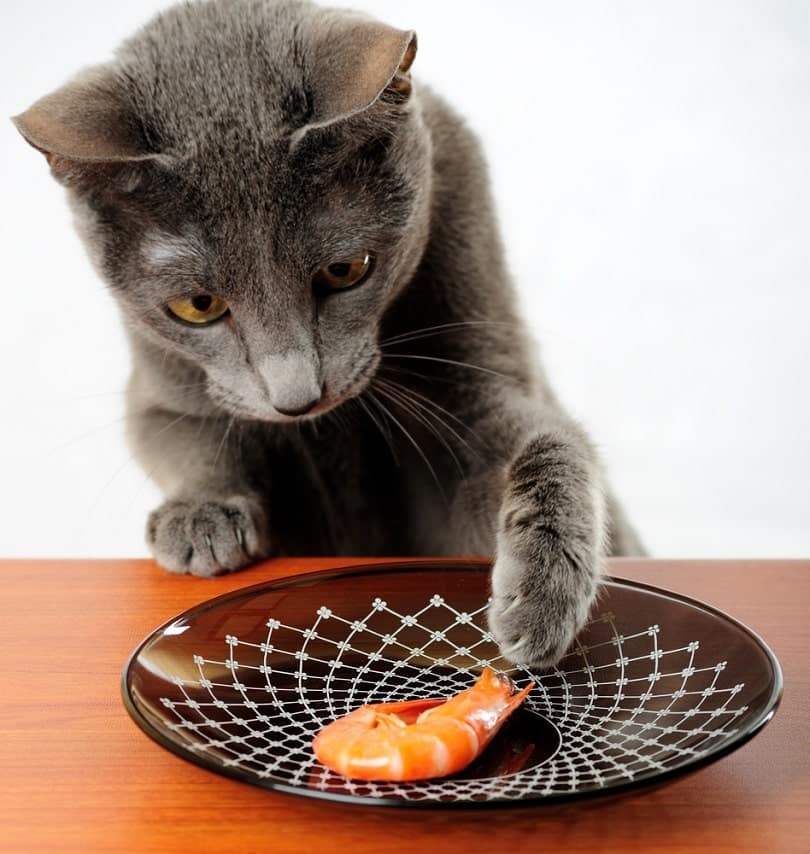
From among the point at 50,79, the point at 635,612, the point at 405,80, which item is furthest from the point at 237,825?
the point at 50,79

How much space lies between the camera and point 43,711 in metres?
0.84

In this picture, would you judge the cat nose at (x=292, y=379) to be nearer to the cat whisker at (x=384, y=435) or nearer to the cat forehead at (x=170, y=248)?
the cat forehead at (x=170, y=248)

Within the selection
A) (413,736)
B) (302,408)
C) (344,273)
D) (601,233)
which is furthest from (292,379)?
(601,233)

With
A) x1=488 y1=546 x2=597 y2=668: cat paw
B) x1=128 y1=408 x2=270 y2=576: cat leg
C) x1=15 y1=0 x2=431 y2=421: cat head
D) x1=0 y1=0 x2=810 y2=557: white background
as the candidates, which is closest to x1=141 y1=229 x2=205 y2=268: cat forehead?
x1=15 y1=0 x2=431 y2=421: cat head

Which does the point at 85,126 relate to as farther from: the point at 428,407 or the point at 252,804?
the point at 252,804

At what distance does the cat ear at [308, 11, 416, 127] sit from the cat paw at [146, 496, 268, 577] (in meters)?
0.46

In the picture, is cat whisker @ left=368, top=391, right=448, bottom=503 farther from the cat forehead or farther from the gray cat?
the cat forehead

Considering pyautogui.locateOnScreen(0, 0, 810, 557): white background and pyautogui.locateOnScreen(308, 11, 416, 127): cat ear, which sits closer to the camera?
pyautogui.locateOnScreen(308, 11, 416, 127): cat ear

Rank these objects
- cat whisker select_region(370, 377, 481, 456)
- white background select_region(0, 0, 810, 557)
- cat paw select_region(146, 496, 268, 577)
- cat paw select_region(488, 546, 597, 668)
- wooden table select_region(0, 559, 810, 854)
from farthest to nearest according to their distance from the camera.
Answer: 1. white background select_region(0, 0, 810, 557)
2. cat whisker select_region(370, 377, 481, 456)
3. cat paw select_region(146, 496, 268, 577)
4. cat paw select_region(488, 546, 597, 668)
5. wooden table select_region(0, 559, 810, 854)

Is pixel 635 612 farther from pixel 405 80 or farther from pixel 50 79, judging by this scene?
pixel 50 79

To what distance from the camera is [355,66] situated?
3.40 ft

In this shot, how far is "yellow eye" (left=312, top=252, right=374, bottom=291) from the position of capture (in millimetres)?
1103

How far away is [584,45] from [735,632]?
1499 millimetres

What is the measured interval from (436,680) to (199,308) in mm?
482
